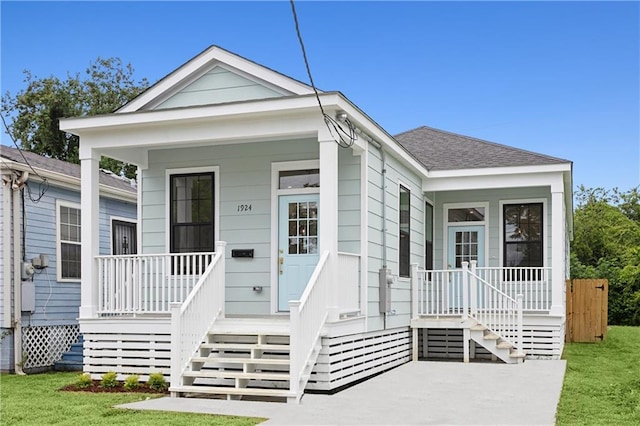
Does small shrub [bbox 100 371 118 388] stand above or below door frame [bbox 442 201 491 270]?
below

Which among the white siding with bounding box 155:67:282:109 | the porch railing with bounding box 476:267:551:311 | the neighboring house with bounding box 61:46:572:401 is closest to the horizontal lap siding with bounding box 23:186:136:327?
the neighboring house with bounding box 61:46:572:401

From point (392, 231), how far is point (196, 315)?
3.85 meters

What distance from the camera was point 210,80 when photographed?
10.6m

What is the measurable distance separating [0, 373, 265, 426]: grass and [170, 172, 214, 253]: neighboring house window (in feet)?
9.03

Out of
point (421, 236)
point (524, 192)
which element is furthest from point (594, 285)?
point (421, 236)

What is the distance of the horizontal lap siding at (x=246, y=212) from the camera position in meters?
10.7

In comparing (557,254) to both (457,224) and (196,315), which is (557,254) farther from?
(196,315)

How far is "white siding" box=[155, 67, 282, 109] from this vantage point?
408 inches

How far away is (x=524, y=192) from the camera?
14.4 m

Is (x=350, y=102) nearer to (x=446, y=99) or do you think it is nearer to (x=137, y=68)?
(x=446, y=99)

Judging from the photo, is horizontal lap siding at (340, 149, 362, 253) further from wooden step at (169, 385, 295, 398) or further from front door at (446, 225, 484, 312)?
front door at (446, 225, 484, 312)

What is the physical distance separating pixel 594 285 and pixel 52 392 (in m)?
13.2

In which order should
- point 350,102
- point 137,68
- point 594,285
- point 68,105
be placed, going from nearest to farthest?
point 350,102 → point 594,285 → point 68,105 → point 137,68

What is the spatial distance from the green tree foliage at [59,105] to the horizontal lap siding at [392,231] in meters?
17.7
